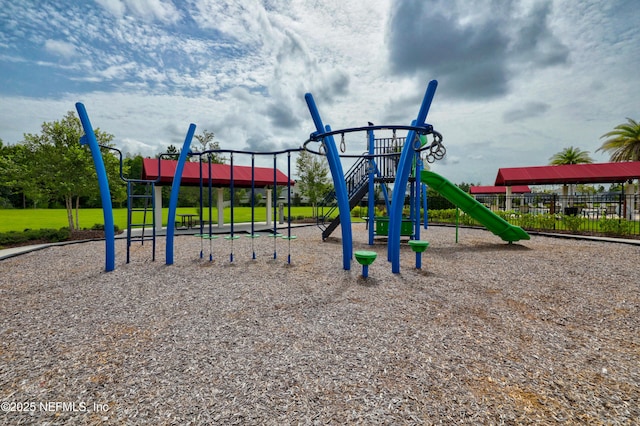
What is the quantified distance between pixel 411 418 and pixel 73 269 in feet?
25.3

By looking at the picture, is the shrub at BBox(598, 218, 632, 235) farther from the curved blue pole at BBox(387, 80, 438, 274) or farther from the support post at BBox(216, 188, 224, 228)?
the support post at BBox(216, 188, 224, 228)

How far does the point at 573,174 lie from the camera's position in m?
20.7

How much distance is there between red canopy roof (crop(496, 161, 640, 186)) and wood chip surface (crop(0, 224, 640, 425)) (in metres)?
17.5

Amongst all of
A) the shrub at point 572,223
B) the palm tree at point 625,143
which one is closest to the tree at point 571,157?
the palm tree at point 625,143

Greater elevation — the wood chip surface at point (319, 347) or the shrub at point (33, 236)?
the shrub at point (33, 236)

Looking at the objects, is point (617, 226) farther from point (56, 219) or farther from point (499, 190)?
point (499, 190)

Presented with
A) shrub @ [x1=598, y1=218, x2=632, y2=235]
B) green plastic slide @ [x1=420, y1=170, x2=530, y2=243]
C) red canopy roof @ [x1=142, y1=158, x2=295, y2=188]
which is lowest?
shrub @ [x1=598, y1=218, x2=632, y2=235]

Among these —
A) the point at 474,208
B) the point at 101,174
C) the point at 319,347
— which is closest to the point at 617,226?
the point at 474,208

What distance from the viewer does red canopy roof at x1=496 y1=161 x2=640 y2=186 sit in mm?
19812

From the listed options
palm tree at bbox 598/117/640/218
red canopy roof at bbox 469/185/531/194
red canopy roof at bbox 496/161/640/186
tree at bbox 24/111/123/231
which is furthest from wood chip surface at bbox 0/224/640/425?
red canopy roof at bbox 469/185/531/194

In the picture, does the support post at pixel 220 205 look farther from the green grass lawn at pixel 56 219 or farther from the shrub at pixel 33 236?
the shrub at pixel 33 236

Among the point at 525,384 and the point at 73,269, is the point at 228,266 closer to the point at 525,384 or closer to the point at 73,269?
the point at 73,269

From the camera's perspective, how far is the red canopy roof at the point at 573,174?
1981cm

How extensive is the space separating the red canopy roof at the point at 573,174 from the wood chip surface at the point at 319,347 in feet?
Answer: 57.3
